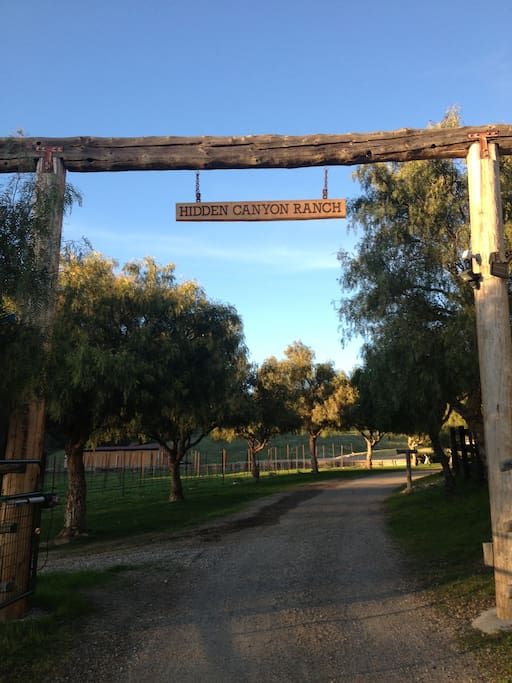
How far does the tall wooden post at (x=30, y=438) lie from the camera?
236 inches

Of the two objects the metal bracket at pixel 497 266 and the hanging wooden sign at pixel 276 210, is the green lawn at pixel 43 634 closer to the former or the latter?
the hanging wooden sign at pixel 276 210

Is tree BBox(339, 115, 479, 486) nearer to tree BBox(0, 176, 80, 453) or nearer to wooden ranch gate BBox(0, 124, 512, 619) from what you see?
wooden ranch gate BBox(0, 124, 512, 619)

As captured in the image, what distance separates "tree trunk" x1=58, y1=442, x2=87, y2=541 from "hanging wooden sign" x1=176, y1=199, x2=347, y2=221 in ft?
34.4

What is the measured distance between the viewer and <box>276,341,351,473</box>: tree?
4452 cm

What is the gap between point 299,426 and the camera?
4334 cm

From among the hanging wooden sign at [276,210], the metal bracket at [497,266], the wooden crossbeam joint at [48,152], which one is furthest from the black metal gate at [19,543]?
the metal bracket at [497,266]

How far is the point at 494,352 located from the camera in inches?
269

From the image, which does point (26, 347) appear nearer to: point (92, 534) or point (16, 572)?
point (16, 572)

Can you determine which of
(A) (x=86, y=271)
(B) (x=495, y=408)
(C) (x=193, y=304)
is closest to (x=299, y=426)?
(C) (x=193, y=304)

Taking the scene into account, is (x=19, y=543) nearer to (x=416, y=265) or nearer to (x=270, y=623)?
(x=270, y=623)

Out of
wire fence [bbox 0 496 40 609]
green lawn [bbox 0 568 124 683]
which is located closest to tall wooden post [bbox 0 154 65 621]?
wire fence [bbox 0 496 40 609]

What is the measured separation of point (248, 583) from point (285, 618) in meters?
1.95

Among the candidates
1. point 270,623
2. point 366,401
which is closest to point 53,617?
point 270,623

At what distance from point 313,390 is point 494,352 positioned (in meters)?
39.5
